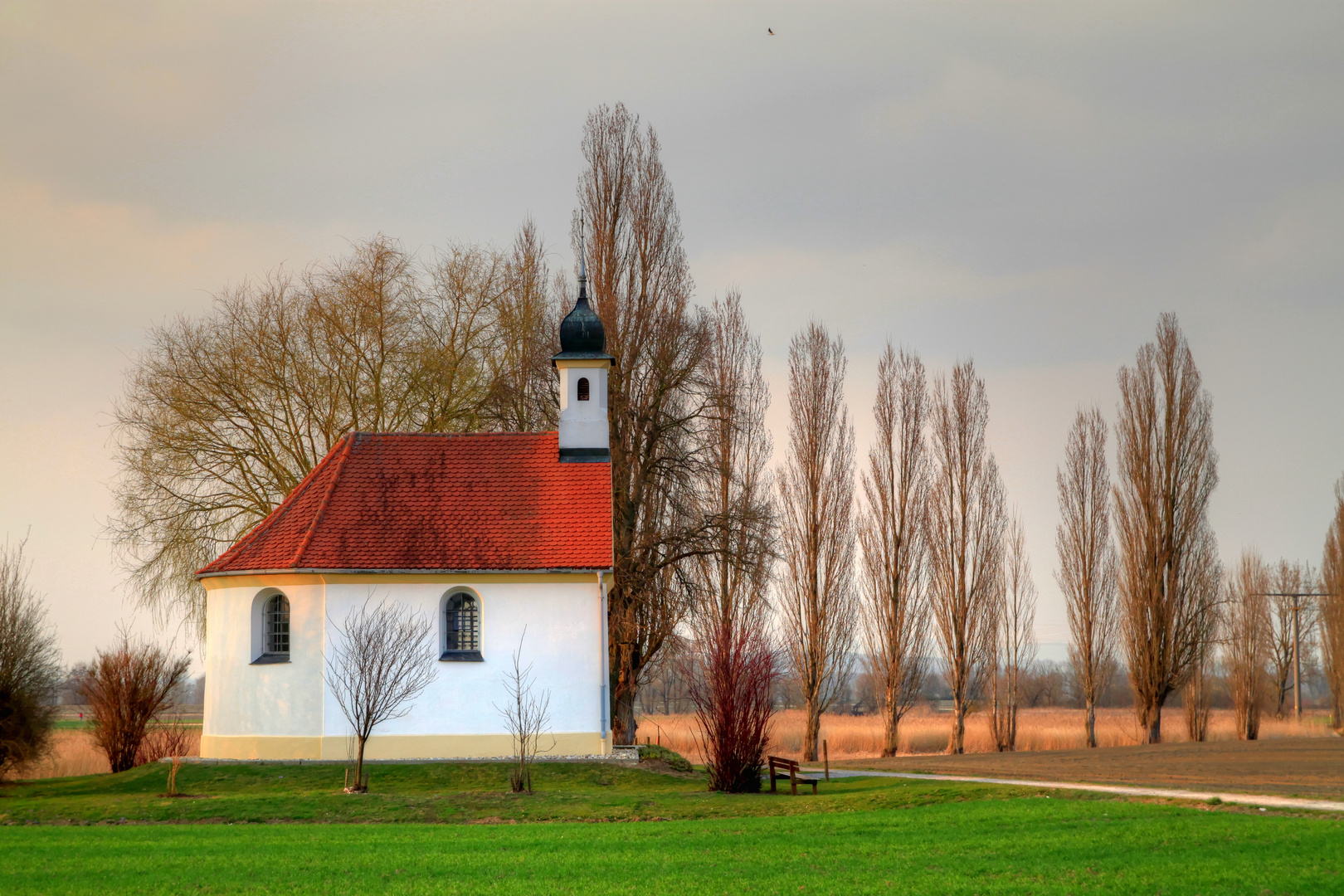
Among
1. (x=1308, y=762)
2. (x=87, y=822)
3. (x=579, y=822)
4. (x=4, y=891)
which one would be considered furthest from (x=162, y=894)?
(x=1308, y=762)

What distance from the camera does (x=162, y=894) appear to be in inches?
433

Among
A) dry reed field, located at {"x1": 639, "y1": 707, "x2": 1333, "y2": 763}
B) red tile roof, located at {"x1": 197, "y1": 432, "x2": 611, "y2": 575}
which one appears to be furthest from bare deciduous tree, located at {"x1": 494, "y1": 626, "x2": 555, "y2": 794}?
dry reed field, located at {"x1": 639, "y1": 707, "x2": 1333, "y2": 763}

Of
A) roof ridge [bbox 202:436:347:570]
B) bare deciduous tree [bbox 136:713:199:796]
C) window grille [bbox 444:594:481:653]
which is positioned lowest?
bare deciduous tree [bbox 136:713:199:796]

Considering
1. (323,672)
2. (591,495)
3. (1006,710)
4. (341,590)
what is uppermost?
(591,495)

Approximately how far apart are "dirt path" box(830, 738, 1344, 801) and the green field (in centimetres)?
310

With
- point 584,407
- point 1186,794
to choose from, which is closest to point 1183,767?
point 1186,794

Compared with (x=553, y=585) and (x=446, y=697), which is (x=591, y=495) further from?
(x=446, y=697)

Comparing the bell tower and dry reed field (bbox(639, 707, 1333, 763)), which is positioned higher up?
the bell tower

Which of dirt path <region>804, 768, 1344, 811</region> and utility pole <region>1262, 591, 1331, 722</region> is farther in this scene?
utility pole <region>1262, 591, 1331, 722</region>

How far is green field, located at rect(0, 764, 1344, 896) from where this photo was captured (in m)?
11.2

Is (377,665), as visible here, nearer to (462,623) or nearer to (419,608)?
(419,608)

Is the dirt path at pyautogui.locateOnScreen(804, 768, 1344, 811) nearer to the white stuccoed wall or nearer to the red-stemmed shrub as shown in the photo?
the red-stemmed shrub

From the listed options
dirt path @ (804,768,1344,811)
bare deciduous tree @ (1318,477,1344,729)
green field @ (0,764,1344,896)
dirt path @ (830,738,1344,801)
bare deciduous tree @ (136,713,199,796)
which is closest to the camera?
green field @ (0,764,1344,896)

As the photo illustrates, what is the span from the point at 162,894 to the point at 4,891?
178 centimetres
